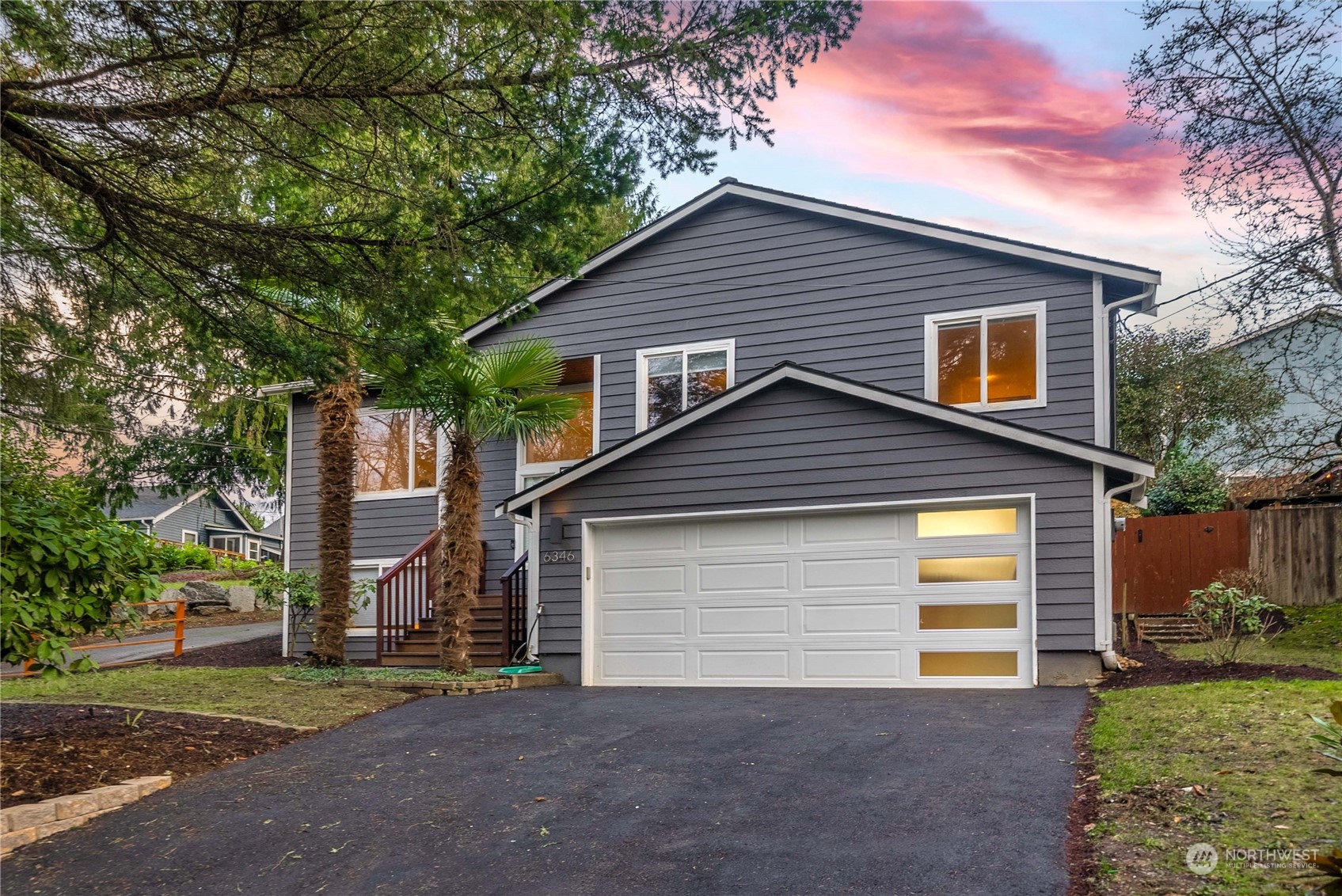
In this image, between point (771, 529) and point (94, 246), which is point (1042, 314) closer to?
point (771, 529)

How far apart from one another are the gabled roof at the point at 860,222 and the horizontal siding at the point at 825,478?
2.65 metres

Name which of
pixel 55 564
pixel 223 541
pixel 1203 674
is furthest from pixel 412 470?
pixel 223 541

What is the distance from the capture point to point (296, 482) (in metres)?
16.6

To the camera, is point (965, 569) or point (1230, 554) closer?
point (965, 569)

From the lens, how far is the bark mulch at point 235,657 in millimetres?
14711

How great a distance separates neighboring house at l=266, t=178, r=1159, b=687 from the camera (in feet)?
33.8

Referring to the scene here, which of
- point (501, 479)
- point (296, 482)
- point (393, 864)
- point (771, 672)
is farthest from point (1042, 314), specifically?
point (296, 482)

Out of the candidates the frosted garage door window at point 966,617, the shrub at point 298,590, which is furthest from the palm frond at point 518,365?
the frosted garage door window at point 966,617

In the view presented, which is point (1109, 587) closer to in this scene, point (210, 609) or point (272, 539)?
point (210, 609)

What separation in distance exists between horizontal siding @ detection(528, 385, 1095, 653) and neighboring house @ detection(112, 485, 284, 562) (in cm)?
3298

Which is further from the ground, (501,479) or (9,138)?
(9,138)

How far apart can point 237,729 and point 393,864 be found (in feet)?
13.0

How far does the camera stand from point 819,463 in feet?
36.9

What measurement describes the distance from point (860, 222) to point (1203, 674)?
6.91 m
